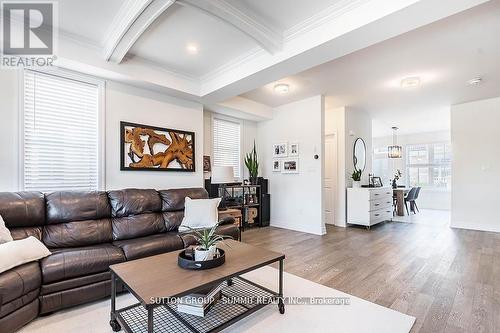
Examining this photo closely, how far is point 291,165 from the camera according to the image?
5.26 m

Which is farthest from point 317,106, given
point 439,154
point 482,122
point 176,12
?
point 439,154

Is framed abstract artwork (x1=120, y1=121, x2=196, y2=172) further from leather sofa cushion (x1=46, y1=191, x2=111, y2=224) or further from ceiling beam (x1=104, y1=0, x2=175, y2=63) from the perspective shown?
ceiling beam (x1=104, y1=0, x2=175, y2=63)

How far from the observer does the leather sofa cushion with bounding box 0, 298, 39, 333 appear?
5.37 feet

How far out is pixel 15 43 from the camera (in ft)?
8.59

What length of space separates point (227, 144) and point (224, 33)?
9.35 ft

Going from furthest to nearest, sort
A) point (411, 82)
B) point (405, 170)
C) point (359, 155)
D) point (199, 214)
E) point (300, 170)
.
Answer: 1. point (405, 170)
2. point (359, 155)
3. point (300, 170)
4. point (411, 82)
5. point (199, 214)

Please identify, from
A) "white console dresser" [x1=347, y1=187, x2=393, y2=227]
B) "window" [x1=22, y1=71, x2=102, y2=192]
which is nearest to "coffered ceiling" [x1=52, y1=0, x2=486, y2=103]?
"window" [x1=22, y1=71, x2=102, y2=192]

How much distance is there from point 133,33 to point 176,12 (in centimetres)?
55

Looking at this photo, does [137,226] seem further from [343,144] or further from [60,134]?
[343,144]

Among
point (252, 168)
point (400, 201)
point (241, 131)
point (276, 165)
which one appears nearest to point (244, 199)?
point (252, 168)

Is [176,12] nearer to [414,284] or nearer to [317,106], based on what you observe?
[317,106]

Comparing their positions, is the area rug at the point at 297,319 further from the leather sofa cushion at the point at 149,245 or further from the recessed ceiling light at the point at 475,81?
the recessed ceiling light at the point at 475,81

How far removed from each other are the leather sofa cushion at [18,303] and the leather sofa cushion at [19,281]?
0.09 feet

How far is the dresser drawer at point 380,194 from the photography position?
525 cm
